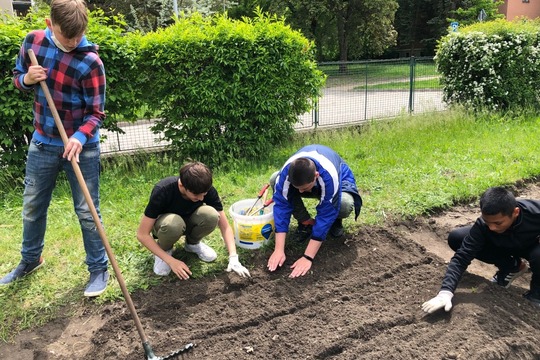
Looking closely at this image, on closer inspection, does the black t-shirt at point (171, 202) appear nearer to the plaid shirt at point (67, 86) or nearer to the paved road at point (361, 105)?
the plaid shirt at point (67, 86)

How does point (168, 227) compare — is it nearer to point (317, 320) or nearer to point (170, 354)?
point (170, 354)

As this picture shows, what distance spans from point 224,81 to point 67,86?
11.0 ft

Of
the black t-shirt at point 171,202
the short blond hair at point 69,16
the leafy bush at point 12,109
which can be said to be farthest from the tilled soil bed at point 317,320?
the leafy bush at point 12,109

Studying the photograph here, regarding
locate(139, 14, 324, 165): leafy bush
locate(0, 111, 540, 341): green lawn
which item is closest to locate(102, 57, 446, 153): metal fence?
locate(0, 111, 540, 341): green lawn

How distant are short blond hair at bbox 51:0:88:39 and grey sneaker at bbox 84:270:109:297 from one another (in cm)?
170

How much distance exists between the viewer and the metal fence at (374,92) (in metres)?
9.16

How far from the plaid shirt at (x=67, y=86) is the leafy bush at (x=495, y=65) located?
7990 millimetres

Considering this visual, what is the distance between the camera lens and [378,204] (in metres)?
4.60

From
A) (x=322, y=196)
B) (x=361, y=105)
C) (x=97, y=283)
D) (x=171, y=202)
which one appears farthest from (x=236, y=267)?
(x=361, y=105)

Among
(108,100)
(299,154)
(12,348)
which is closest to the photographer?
(12,348)

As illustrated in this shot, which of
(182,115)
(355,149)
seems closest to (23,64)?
(182,115)

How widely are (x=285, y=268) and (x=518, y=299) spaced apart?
1693 millimetres

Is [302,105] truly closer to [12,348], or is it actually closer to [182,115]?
[182,115]

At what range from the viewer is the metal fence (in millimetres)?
9156
